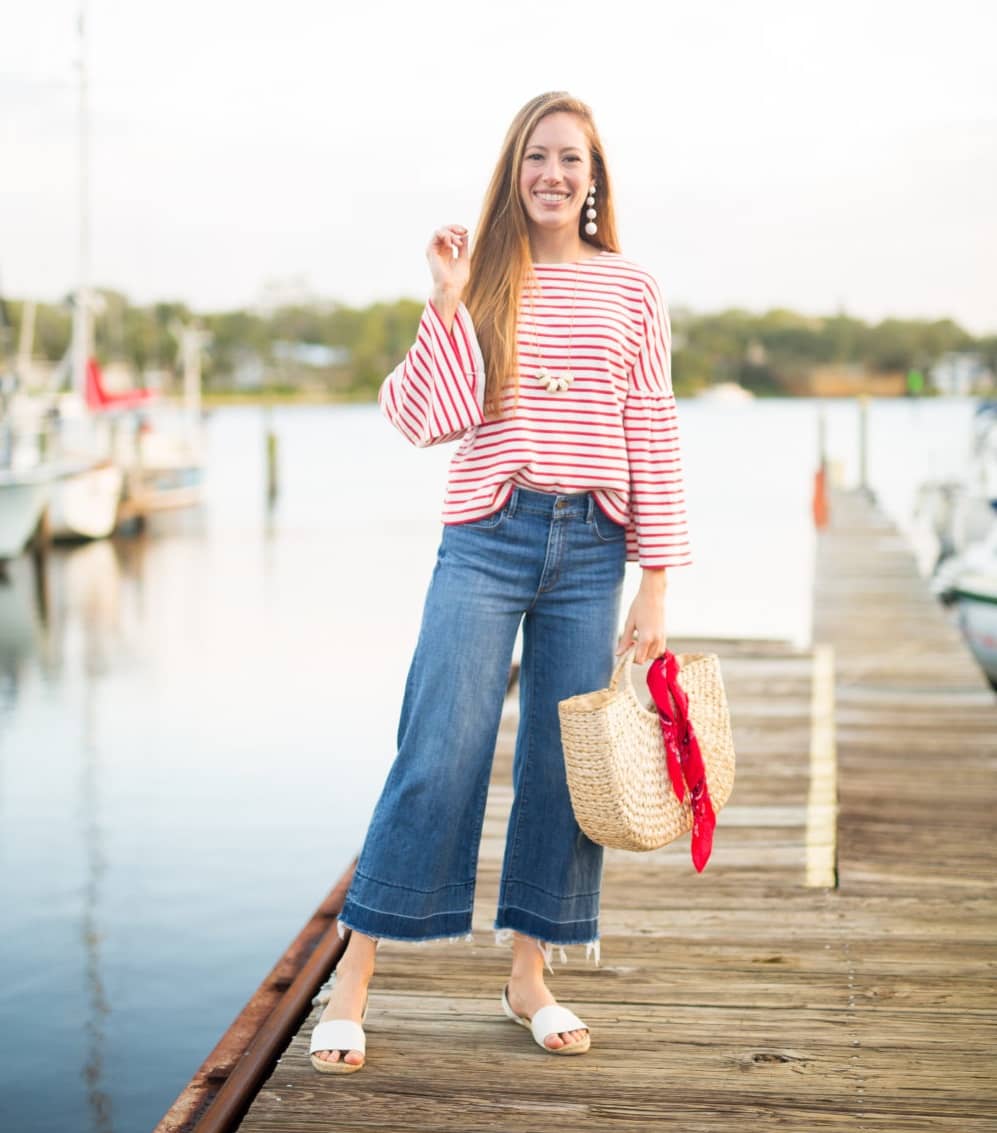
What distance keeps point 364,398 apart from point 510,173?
11207cm

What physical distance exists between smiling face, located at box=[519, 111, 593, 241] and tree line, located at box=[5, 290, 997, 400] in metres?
56.3

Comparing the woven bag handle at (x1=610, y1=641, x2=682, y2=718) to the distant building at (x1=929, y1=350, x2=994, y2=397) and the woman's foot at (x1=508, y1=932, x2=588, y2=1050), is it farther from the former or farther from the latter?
the distant building at (x1=929, y1=350, x2=994, y2=397)

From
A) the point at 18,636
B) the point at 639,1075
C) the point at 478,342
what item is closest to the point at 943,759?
the point at 639,1075

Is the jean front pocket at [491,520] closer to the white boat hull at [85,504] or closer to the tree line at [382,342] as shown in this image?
the white boat hull at [85,504]

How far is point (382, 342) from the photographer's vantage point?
102 metres

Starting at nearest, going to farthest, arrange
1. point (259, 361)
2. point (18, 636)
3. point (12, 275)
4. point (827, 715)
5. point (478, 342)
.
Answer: point (478, 342)
point (827, 715)
point (18, 636)
point (12, 275)
point (259, 361)

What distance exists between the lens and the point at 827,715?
5805mm

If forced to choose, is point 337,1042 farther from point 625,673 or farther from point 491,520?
point 491,520

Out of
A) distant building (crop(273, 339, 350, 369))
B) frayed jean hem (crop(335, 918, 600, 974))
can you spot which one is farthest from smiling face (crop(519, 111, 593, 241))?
distant building (crop(273, 339, 350, 369))

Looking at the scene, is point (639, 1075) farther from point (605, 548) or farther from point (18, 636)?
point (18, 636)

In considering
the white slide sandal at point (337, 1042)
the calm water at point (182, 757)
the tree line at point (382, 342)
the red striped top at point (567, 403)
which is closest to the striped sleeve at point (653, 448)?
the red striped top at point (567, 403)

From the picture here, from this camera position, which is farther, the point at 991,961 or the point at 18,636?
the point at 18,636

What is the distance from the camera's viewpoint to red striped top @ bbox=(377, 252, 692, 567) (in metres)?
2.46

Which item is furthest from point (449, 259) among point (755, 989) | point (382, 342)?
point (382, 342)
